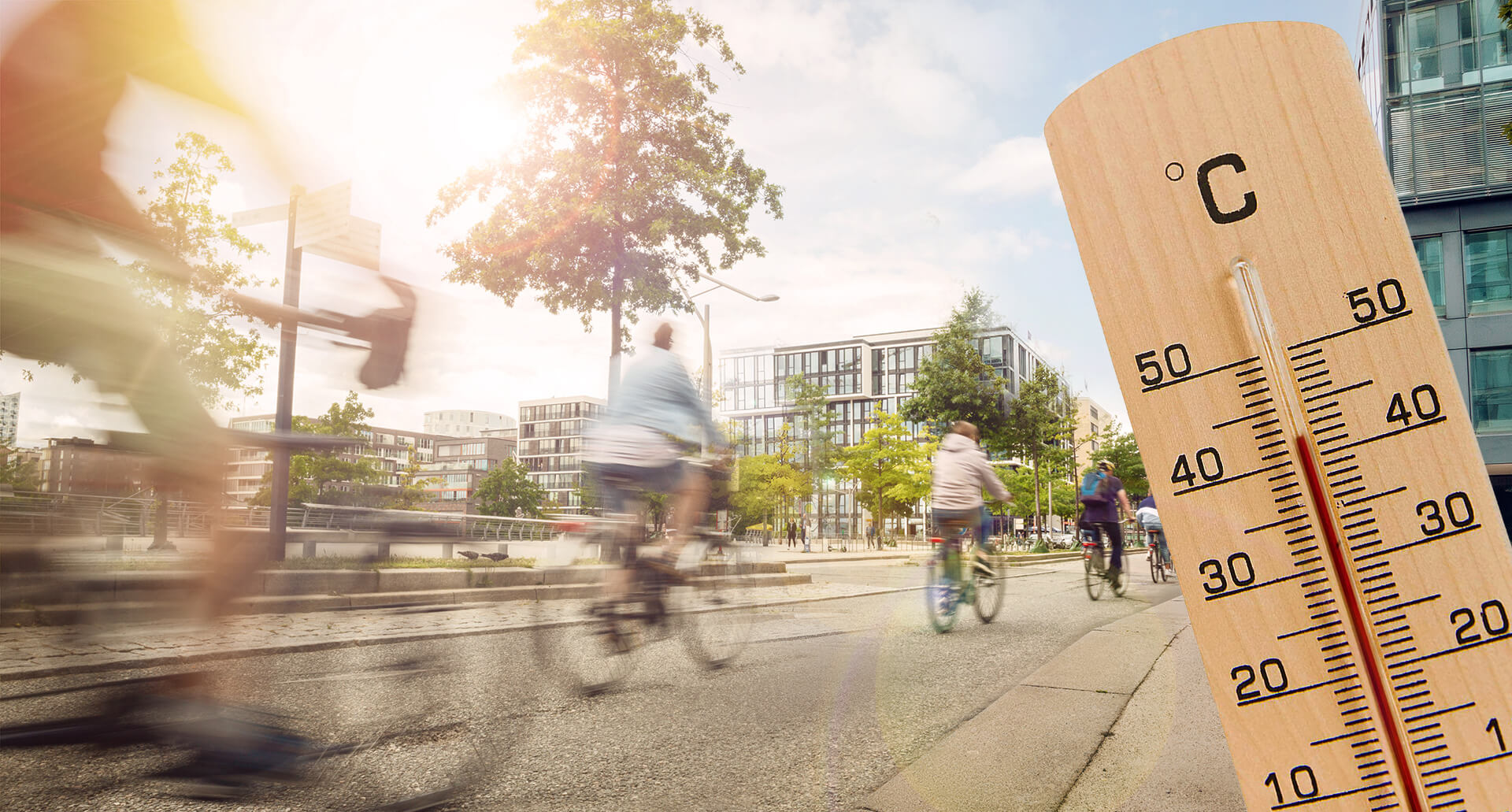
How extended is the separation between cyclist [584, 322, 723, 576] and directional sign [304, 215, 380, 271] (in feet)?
7.09

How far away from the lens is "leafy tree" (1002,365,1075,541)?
31.2 metres

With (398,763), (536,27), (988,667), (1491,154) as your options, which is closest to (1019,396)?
(1491,154)

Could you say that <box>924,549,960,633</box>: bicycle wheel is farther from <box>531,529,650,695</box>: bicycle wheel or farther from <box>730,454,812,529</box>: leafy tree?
<box>730,454,812,529</box>: leafy tree

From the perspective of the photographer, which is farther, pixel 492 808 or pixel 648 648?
pixel 648 648

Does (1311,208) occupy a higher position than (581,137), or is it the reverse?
(581,137)

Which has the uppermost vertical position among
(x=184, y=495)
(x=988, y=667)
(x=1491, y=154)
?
(x=1491, y=154)

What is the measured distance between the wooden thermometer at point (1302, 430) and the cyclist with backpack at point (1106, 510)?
31.7 ft

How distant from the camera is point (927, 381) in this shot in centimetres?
3028

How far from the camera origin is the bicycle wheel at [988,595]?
6977 mm

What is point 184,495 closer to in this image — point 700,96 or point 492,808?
point 492,808

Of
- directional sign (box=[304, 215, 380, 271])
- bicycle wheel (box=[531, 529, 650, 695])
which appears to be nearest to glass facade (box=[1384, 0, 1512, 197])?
bicycle wheel (box=[531, 529, 650, 695])

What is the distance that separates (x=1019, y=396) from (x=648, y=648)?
2859 cm

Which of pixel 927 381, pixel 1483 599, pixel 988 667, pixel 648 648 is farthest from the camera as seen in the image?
pixel 927 381

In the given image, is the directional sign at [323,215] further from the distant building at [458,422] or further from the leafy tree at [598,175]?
the leafy tree at [598,175]
